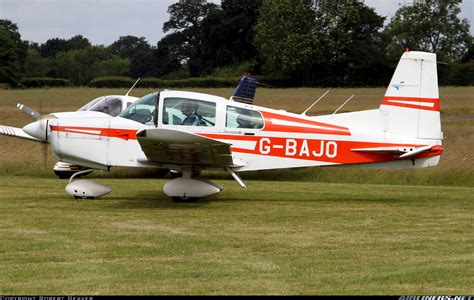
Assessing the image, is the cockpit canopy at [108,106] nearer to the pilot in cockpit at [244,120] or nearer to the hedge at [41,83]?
the pilot in cockpit at [244,120]

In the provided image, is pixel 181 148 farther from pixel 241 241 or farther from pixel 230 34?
pixel 230 34

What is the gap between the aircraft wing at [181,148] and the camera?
12227mm

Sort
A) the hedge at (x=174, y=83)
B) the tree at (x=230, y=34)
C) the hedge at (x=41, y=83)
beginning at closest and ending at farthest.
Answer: the hedge at (x=174, y=83), the hedge at (x=41, y=83), the tree at (x=230, y=34)

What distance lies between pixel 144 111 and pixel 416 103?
14.3ft

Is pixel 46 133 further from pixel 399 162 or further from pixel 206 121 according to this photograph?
pixel 399 162

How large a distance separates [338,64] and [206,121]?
48679 mm

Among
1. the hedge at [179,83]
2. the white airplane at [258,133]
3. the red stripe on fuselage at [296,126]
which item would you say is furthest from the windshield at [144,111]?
the hedge at [179,83]

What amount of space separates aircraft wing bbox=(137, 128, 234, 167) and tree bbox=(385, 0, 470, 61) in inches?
2151

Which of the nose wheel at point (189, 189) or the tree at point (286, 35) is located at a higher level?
the tree at point (286, 35)

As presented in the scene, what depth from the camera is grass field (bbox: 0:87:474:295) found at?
25.1 ft

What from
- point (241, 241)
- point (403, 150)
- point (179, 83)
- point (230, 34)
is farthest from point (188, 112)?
point (230, 34)

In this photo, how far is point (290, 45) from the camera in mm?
62188

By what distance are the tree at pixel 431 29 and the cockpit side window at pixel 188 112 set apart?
179ft

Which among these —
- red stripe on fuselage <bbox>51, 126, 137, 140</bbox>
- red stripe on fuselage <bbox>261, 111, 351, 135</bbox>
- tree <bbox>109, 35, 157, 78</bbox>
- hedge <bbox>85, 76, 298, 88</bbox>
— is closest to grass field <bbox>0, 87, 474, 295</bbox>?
red stripe on fuselage <bbox>51, 126, 137, 140</bbox>
